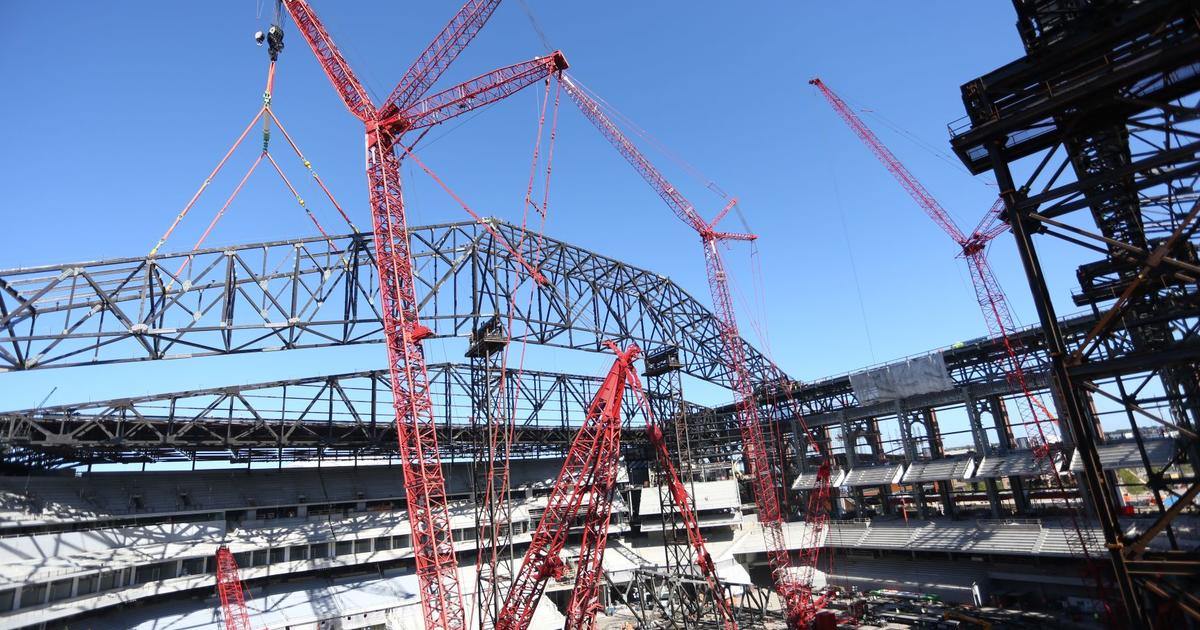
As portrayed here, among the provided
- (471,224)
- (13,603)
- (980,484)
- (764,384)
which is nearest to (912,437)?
(764,384)

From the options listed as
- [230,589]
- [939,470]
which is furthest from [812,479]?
[230,589]

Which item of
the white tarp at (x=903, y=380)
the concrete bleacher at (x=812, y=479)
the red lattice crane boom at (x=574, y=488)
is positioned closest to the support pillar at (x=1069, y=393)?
the red lattice crane boom at (x=574, y=488)

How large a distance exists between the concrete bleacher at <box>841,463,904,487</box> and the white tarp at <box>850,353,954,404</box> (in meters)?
5.91

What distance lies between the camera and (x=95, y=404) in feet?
110

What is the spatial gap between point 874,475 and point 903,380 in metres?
9.06

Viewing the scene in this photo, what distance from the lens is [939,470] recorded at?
47.4 m

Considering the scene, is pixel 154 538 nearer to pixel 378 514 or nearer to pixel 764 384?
pixel 378 514

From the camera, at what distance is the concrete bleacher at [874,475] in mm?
50400

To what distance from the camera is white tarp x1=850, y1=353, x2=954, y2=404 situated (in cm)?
4809

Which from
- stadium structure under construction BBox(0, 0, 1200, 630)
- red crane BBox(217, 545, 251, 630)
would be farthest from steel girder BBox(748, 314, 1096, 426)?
red crane BBox(217, 545, 251, 630)

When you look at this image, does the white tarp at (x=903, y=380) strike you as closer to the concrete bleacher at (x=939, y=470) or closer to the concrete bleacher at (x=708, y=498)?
the concrete bleacher at (x=939, y=470)

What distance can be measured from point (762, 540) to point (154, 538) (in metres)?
47.1

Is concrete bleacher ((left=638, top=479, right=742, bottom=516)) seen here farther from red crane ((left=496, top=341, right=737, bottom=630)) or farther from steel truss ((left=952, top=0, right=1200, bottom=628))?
steel truss ((left=952, top=0, right=1200, bottom=628))

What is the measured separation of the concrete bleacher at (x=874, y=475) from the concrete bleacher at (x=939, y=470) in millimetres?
1001
